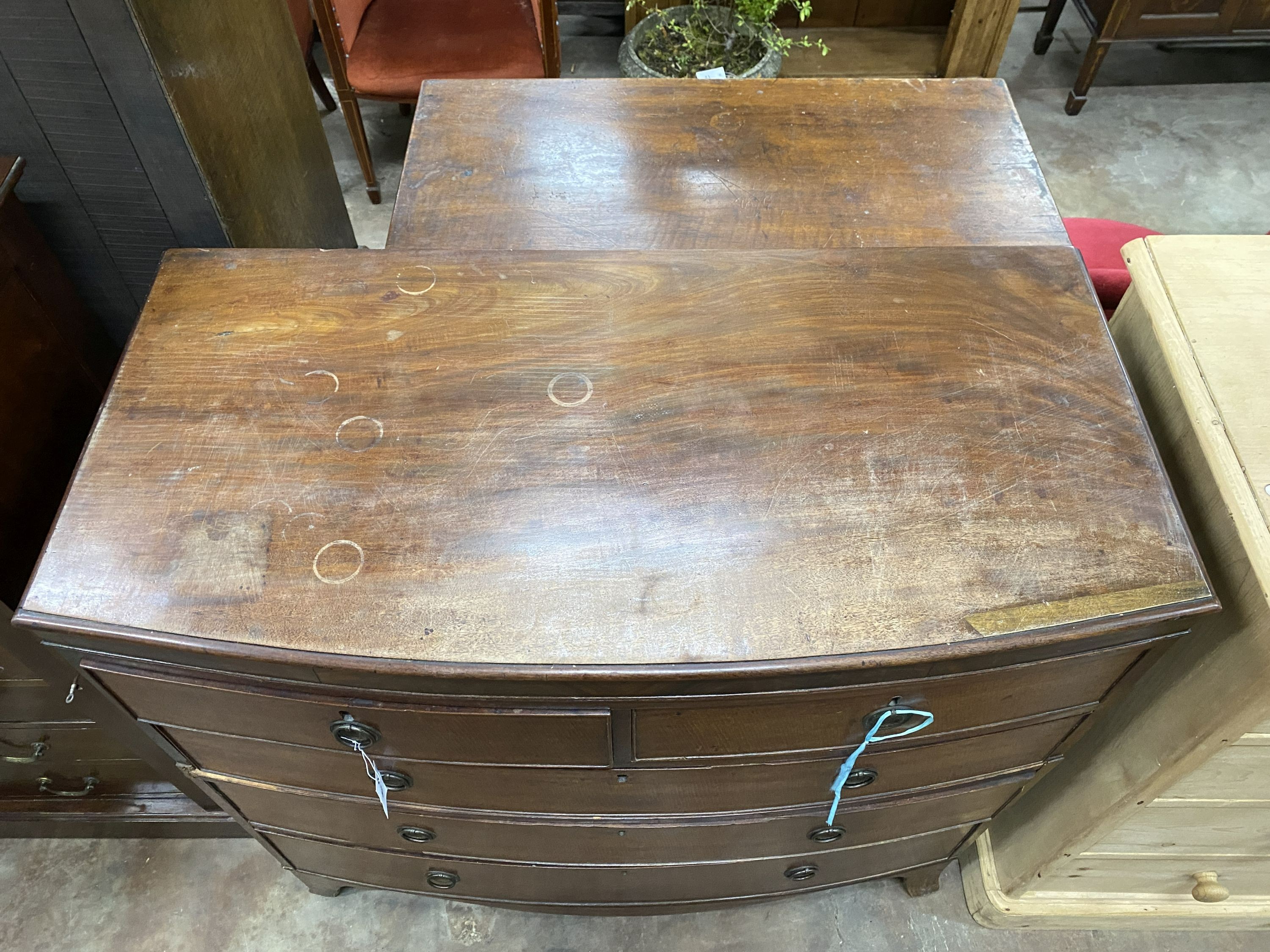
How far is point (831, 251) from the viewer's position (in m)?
1.04

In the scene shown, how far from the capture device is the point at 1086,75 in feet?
9.61

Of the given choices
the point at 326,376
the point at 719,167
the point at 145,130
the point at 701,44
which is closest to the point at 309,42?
the point at 701,44

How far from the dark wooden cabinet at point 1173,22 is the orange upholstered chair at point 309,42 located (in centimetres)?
250

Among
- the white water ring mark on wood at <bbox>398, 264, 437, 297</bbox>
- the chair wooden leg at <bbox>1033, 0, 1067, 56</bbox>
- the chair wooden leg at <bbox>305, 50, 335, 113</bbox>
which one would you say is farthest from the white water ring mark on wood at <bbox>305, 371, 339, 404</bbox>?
the chair wooden leg at <bbox>1033, 0, 1067, 56</bbox>

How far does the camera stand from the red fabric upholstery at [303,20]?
8.52 feet

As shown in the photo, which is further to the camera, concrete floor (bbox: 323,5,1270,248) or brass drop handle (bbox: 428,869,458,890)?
concrete floor (bbox: 323,5,1270,248)

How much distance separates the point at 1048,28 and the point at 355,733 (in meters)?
3.48

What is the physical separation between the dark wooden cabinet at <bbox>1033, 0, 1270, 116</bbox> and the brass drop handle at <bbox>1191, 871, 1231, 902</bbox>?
8.47 ft

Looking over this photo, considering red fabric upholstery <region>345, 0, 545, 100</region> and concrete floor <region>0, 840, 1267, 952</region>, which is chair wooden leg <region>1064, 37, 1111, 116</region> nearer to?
red fabric upholstery <region>345, 0, 545, 100</region>

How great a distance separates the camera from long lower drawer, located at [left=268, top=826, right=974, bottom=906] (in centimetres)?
128

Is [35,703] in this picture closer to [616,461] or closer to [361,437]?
[361,437]

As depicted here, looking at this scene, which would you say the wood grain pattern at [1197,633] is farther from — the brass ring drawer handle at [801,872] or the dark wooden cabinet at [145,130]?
the dark wooden cabinet at [145,130]

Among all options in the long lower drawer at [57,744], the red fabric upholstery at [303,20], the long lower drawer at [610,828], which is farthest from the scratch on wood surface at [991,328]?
the red fabric upholstery at [303,20]

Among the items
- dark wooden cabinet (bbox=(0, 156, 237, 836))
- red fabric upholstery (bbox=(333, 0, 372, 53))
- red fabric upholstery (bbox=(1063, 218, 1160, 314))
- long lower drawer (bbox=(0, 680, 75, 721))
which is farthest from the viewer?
red fabric upholstery (bbox=(333, 0, 372, 53))
